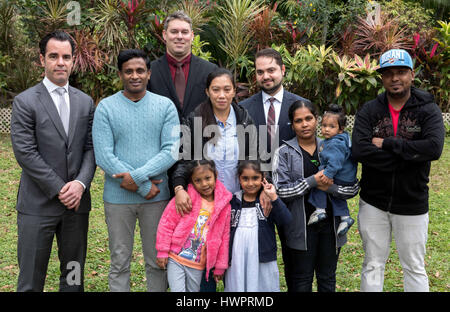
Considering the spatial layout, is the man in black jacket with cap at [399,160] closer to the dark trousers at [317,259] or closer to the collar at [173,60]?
the dark trousers at [317,259]

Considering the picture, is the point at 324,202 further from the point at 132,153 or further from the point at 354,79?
the point at 354,79

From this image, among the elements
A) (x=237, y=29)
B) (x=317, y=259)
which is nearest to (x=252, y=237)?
(x=317, y=259)

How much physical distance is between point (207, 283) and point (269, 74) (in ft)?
5.58

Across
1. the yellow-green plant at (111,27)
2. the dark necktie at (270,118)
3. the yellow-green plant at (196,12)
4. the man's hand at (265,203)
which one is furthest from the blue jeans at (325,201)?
the yellow-green plant at (111,27)

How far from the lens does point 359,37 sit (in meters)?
10.5

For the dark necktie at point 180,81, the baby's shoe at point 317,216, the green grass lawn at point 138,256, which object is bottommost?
the green grass lawn at point 138,256

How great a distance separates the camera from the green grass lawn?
469cm

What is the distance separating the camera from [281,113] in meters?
3.80

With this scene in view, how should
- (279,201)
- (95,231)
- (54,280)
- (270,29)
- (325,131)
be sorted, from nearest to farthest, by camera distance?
(279,201)
(325,131)
(54,280)
(95,231)
(270,29)

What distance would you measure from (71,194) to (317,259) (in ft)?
6.16

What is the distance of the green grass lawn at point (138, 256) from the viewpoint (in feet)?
15.4

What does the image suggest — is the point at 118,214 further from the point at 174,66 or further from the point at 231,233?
the point at 174,66

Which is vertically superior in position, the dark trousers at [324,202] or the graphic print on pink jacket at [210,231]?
the dark trousers at [324,202]

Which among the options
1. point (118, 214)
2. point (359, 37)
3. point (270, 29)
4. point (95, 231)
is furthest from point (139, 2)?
point (118, 214)
